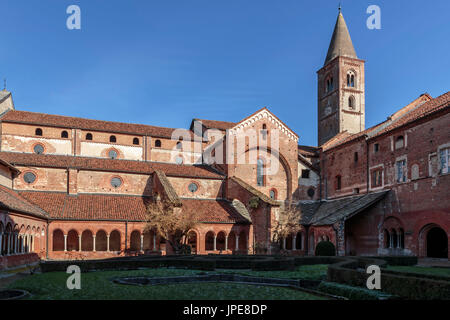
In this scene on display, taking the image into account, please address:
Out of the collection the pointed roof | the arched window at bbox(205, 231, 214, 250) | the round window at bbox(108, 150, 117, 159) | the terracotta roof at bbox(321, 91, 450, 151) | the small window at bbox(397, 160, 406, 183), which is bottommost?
the arched window at bbox(205, 231, 214, 250)

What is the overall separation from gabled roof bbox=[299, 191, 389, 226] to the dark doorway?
15.0 feet

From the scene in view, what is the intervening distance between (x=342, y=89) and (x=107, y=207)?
1320 inches

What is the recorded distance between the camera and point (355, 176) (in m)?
36.9

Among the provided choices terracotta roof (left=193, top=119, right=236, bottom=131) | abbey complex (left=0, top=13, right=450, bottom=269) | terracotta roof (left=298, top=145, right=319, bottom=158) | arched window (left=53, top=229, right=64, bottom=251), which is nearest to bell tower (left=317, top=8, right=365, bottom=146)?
terracotta roof (left=298, top=145, right=319, bottom=158)

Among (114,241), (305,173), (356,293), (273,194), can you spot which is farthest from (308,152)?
(356,293)

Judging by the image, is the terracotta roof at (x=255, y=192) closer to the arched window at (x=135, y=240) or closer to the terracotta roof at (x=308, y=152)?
the terracotta roof at (x=308, y=152)

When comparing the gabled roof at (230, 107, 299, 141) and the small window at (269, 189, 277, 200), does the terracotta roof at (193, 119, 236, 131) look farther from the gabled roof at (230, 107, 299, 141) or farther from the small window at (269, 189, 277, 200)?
the small window at (269, 189, 277, 200)

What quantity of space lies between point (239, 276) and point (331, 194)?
85.4 ft

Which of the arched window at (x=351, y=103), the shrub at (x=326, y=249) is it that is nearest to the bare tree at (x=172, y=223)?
the shrub at (x=326, y=249)

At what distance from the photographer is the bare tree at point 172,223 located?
29.4 m

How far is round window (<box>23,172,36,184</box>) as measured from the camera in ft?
109
